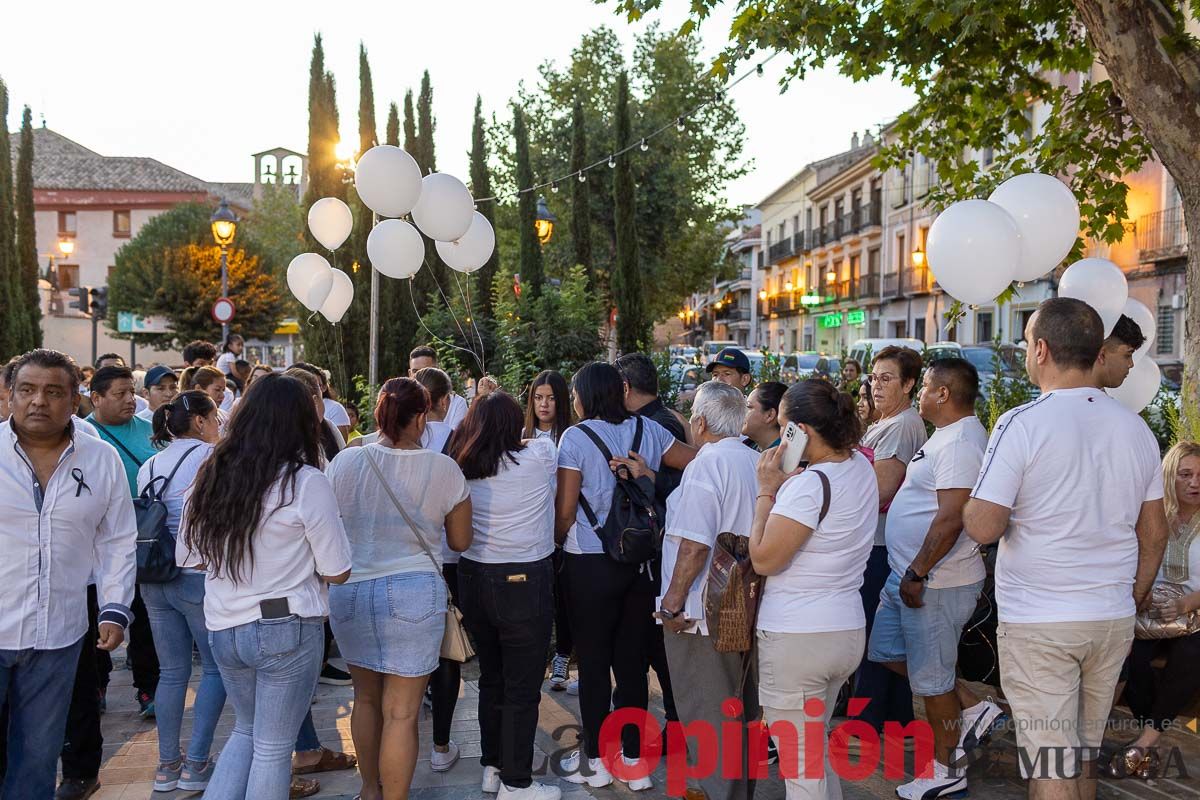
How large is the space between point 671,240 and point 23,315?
1732cm

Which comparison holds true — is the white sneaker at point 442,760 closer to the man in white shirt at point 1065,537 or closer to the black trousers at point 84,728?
the black trousers at point 84,728

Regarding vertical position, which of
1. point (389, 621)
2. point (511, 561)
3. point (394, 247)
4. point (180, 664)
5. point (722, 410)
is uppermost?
point (394, 247)

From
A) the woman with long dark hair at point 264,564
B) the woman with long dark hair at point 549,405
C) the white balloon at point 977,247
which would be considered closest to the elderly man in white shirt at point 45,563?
the woman with long dark hair at point 264,564

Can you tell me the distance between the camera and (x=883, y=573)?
4633 millimetres


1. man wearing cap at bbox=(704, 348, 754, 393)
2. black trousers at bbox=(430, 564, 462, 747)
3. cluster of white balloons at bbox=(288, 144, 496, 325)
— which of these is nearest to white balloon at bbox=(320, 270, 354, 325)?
cluster of white balloons at bbox=(288, 144, 496, 325)

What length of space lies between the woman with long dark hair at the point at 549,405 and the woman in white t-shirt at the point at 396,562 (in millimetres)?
1077

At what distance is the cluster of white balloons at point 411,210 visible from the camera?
7.02 m

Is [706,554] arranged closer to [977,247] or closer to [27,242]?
[977,247]

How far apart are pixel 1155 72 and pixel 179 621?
5.92 metres

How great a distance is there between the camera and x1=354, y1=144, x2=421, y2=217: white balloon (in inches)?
275

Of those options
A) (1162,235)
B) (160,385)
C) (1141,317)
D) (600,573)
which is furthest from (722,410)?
(1162,235)

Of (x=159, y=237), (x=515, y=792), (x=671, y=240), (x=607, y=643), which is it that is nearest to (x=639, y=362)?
(x=607, y=643)

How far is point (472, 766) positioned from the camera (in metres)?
4.30

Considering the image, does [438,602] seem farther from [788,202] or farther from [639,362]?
[788,202]
